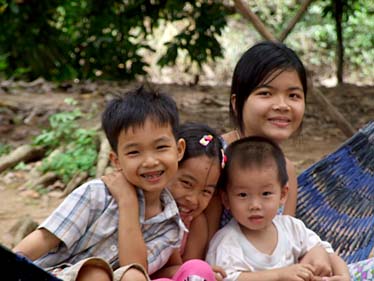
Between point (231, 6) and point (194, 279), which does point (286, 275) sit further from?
point (231, 6)

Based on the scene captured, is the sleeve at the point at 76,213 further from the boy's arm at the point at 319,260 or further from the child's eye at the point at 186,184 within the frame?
the boy's arm at the point at 319,260

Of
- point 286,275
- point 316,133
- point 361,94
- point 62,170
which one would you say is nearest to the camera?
point 286,275

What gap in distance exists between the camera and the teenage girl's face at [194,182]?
211cm

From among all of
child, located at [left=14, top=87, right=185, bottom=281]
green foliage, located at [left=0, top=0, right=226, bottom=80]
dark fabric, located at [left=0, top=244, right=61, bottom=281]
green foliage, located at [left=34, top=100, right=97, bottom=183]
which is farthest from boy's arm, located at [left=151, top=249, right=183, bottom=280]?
green foliage, located at [left=0, top=0, right=226, bottom=80]

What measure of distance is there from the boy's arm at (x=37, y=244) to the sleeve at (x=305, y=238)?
2.73 feet

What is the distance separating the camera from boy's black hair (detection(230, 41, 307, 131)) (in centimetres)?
235

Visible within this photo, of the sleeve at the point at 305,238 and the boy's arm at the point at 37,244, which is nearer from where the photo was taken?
the boy's arm at the point at 37,244

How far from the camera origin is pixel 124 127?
6.36ft

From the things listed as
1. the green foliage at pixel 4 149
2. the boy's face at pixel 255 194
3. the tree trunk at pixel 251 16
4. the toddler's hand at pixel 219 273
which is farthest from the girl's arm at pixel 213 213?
the green foliage at pixel 4 149

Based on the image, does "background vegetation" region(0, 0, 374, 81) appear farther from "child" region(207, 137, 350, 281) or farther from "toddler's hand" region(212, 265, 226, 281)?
"toddler's hand" region(212, 265, 226, 281)

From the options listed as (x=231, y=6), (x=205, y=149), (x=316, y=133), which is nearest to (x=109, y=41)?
(x=231, y=6)

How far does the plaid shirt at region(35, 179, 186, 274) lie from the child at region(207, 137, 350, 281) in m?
0.23

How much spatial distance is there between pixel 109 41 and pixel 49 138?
1709 mm

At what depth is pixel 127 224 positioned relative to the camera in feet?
6.36
